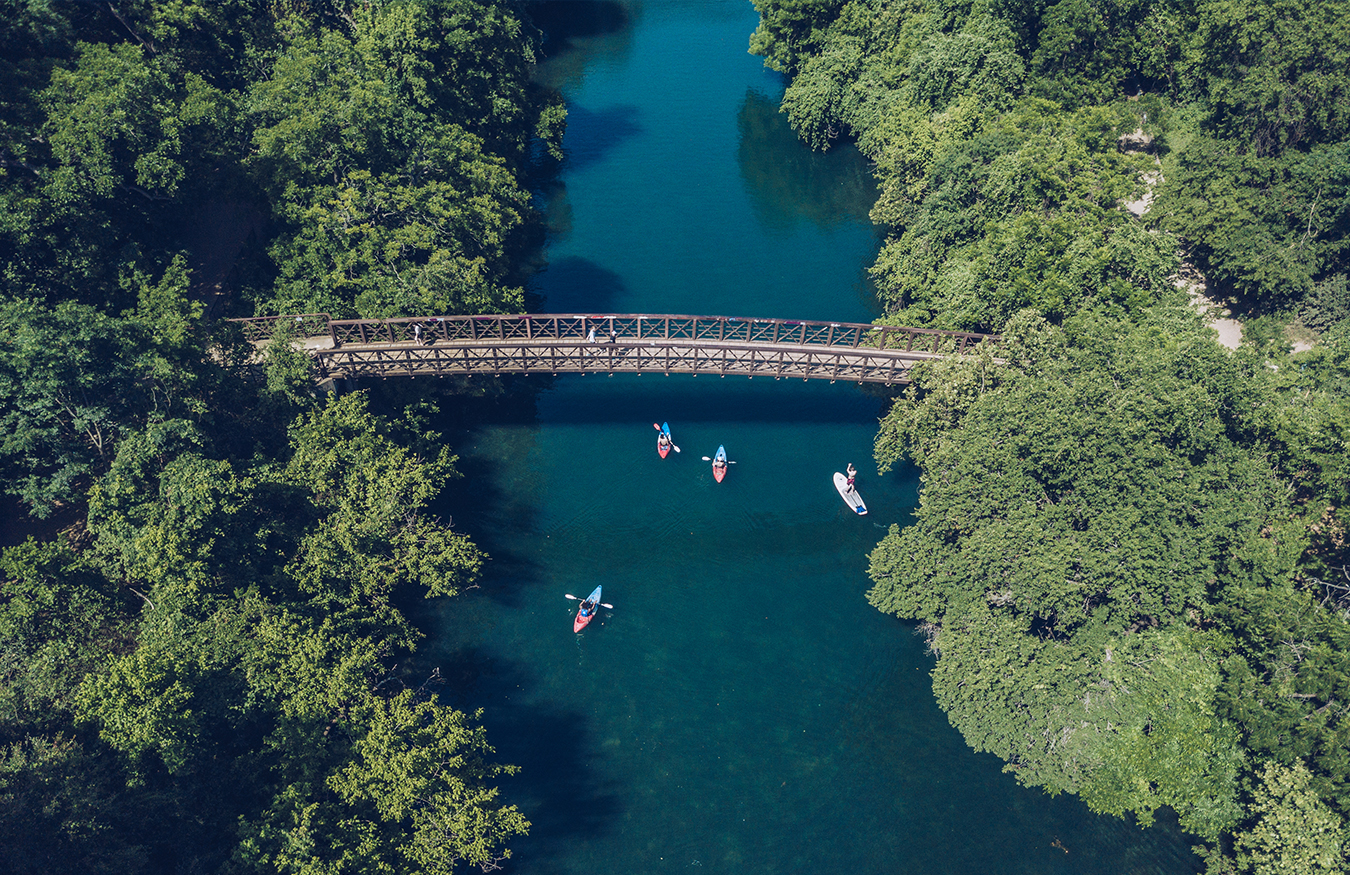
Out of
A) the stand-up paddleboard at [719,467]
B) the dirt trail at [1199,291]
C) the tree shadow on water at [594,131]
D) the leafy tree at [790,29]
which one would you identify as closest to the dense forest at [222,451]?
the stand-up paddleboard at [719,467]

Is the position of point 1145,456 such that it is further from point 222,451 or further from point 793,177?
point 793,177

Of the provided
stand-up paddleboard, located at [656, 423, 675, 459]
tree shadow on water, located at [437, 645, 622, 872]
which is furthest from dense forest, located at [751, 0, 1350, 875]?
tree shadow on water, located at [437, 645, 622, 872]

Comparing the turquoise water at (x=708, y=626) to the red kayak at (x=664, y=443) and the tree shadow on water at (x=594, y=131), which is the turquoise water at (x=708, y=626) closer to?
the red kayak at (x=664, y=443)

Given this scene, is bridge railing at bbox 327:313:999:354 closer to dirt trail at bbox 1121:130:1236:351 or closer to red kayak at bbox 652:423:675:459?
red kayak at bbox 652:423:675:459

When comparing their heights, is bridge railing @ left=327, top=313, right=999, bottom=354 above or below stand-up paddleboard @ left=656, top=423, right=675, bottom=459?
above

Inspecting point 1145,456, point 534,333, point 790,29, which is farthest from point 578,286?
point 1145,456
